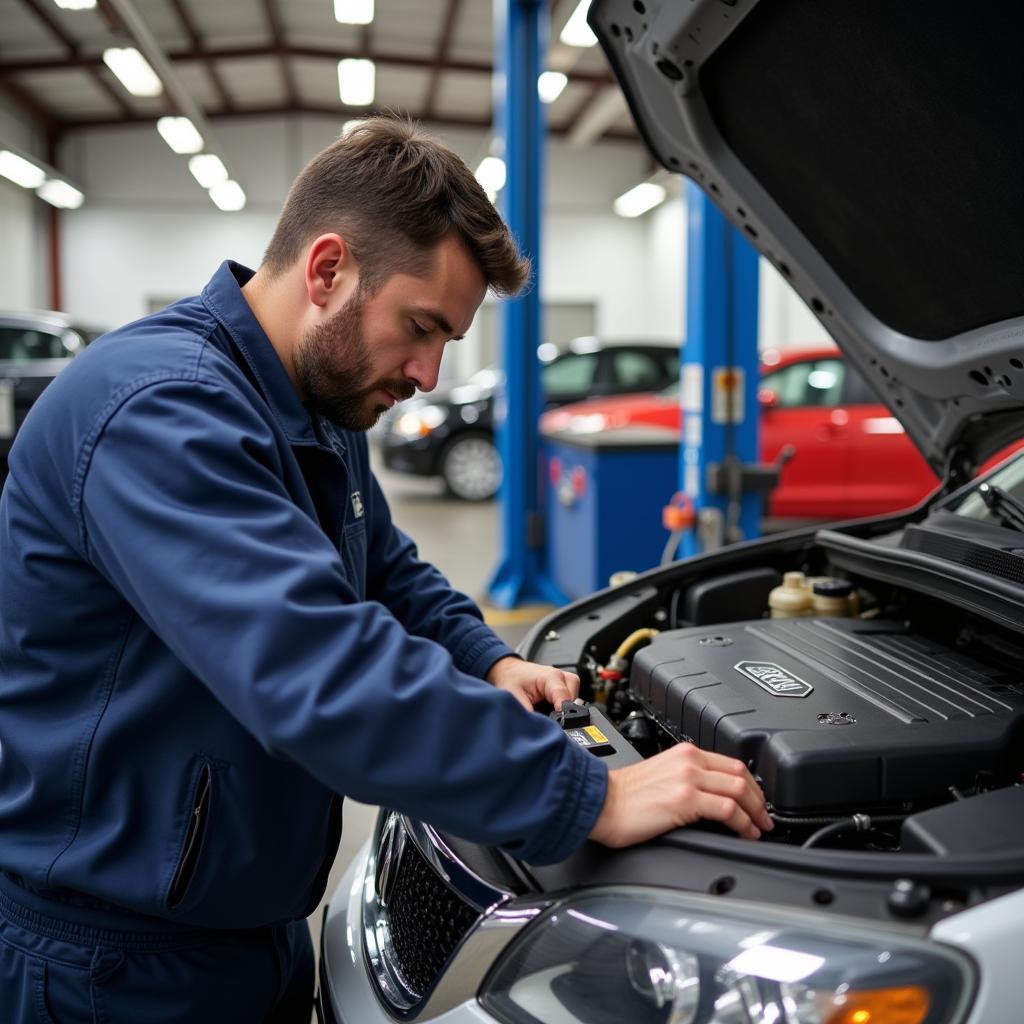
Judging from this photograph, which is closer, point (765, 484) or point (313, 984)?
point (313, 984)

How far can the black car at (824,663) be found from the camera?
90cm

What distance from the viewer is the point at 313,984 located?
1.48 m

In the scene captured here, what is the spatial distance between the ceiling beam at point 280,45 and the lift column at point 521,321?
6471 millimetres

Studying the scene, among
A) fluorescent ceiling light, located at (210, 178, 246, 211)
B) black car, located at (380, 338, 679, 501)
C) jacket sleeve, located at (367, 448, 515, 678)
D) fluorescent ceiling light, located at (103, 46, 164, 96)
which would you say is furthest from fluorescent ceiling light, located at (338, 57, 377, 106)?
jacket sleeve, located at (367, 448, 515, 678)

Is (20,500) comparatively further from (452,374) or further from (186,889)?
(452,374)

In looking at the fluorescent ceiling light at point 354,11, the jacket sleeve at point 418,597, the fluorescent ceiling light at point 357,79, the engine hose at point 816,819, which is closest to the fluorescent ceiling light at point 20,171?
the fluorescent ceiling light at point 357,79

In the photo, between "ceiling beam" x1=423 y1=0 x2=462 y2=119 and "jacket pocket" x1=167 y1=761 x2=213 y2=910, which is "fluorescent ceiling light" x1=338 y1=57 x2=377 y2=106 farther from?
"jacket pocket" x1=167 y1=761 x2=213 y2=910

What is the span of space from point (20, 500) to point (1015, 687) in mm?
1282

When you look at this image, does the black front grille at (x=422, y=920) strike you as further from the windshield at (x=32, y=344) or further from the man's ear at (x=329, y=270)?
the windshield at (x=32, y=344)

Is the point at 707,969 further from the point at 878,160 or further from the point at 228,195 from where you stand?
the point at 228,195

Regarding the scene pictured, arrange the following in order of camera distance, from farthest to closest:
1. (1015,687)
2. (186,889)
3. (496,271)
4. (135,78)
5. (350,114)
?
(350,114) < (135,78) < (1015,687) < (496,271) < (186,889)

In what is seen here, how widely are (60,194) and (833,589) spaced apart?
50.5 ft

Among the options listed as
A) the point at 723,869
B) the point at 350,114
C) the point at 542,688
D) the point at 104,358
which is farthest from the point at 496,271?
the point at 350,114

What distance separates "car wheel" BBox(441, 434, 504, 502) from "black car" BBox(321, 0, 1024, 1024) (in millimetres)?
7039
